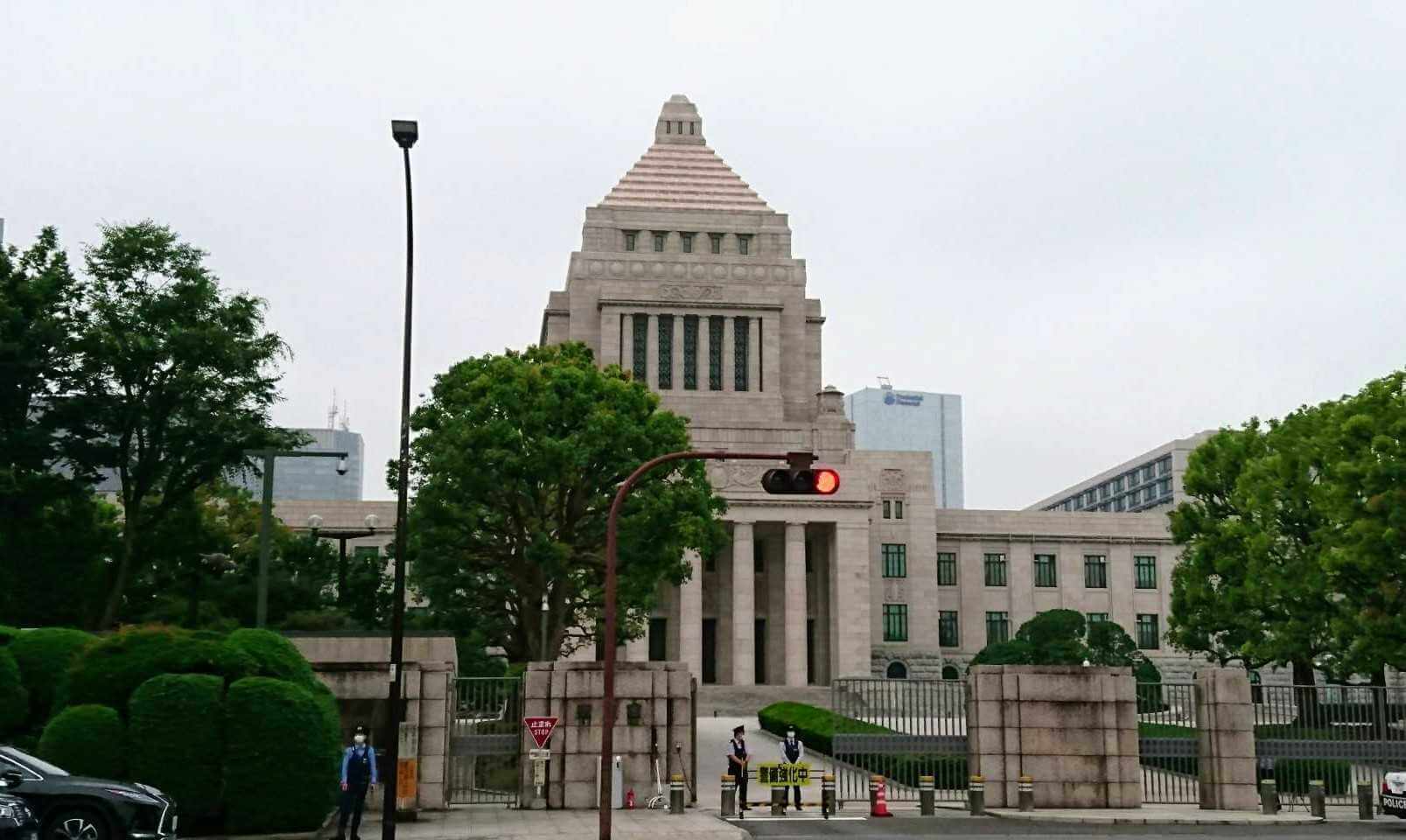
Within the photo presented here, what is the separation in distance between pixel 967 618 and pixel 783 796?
2210 inches

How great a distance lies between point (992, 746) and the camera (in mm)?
31312

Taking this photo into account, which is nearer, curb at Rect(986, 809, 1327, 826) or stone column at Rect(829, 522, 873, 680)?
curb at Rect(986, 809, 1327, 826)

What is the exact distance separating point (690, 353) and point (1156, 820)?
55.5m

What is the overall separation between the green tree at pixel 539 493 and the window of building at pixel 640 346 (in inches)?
1274

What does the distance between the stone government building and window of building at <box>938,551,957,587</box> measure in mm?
114

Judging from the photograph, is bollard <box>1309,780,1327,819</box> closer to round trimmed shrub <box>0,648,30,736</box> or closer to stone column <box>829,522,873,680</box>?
round trimmed shrub <box>0,648,30,736</box>

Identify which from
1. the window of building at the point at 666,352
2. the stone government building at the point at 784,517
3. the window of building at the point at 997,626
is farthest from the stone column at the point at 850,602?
the window of building at the point at 666,352

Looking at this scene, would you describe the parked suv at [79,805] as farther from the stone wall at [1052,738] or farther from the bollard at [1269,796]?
the bollard at [1269,796]

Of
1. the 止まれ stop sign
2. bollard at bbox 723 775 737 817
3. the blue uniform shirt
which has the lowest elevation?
bollard at bbox 723 775 737 817

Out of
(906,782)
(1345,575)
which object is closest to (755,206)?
(1345,575)

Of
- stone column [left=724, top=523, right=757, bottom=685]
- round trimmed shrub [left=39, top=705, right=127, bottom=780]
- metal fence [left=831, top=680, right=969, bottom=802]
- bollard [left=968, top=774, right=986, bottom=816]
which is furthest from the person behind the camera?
stone column [left=724, top=523, right=757, bottom=685]

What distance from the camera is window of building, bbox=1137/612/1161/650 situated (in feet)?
280

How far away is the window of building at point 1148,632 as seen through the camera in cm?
8531

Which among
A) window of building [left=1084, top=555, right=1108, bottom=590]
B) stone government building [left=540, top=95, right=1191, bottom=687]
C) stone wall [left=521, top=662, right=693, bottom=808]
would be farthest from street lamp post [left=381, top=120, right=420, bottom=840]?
window of building [left=1084, top=555, right=1108, bottom=590]
